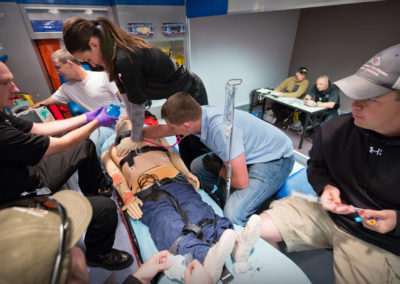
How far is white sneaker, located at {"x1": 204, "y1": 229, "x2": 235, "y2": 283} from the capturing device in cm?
98

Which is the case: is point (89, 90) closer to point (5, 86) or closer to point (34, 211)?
point (5, 86)

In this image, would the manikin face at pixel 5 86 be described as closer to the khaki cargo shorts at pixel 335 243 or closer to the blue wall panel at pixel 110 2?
the blue wall panel at pixel 110 2

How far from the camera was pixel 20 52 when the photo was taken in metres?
2.57

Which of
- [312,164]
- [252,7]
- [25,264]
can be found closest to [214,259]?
[25,264]

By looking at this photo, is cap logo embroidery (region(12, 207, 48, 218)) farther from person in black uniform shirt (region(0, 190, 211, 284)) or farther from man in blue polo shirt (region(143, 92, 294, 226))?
man in blue polo shirt (region(143, 92, 294, 226))

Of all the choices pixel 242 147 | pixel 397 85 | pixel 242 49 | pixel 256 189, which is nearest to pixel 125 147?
pixel 242 147

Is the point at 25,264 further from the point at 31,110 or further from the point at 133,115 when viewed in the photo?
the point at 31,110

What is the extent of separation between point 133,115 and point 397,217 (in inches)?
68.7

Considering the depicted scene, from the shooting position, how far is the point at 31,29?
8.22ft

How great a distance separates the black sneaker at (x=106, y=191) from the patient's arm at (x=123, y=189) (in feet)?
1.34

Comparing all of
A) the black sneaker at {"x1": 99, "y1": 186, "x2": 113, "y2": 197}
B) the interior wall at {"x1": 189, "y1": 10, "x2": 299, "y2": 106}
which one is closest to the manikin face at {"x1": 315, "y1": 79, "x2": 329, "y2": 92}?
the interior wall at {"x1": 189, "y1": 10, "x2": 299, "y2": 106}

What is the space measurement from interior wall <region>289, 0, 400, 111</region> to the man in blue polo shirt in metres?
3.04

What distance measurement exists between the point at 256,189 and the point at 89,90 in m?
2.08

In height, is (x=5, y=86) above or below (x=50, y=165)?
above
